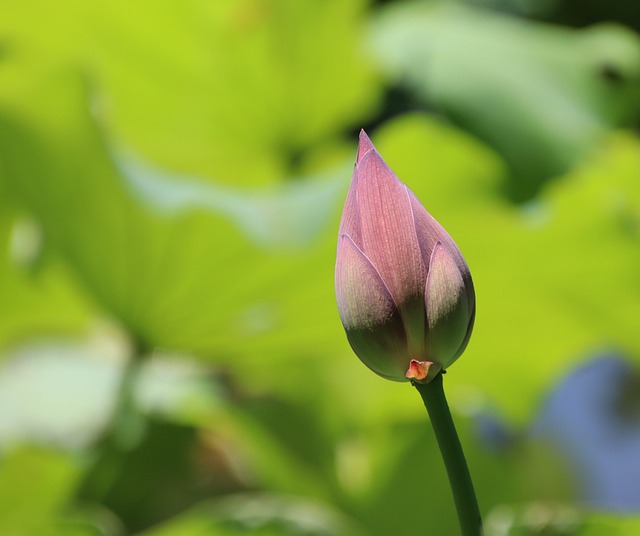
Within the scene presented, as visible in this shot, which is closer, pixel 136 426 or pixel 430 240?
pixel 430 240

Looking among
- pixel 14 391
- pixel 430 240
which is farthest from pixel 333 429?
pixel 430 240

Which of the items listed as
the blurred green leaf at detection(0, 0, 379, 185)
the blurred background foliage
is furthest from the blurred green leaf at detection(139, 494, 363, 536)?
the blurred green leaf at detection(0, 0, 379, 185)

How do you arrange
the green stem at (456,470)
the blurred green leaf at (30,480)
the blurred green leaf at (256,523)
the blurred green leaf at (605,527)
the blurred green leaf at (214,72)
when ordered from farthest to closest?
the blurred green leaf at (214,72)
the blurred green leaf at (30,480)
the blurred green leaf at (256,523)
the blurred green leaf at (605,527)
the green stem at (456,470)

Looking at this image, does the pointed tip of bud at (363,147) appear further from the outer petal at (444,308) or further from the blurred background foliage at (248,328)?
the blurred background foliage at (248,328)

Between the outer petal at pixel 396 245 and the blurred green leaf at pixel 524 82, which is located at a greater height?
the blurred green leaf at pixel 524 82

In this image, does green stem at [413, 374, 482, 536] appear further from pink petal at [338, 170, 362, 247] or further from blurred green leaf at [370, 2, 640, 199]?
blurred green leaf at [370, 2, 640, 199]

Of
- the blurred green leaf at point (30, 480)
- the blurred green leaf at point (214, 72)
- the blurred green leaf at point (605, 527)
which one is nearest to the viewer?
the blurred green leaf at point (605, 527)

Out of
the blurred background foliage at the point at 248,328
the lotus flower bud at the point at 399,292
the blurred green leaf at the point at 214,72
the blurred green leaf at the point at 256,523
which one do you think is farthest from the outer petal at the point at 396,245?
the blurred green leaf at the point at 214,72

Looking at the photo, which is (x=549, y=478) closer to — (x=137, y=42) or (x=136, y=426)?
(x=136, y=426)

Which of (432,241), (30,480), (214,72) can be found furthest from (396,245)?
(214,72)
